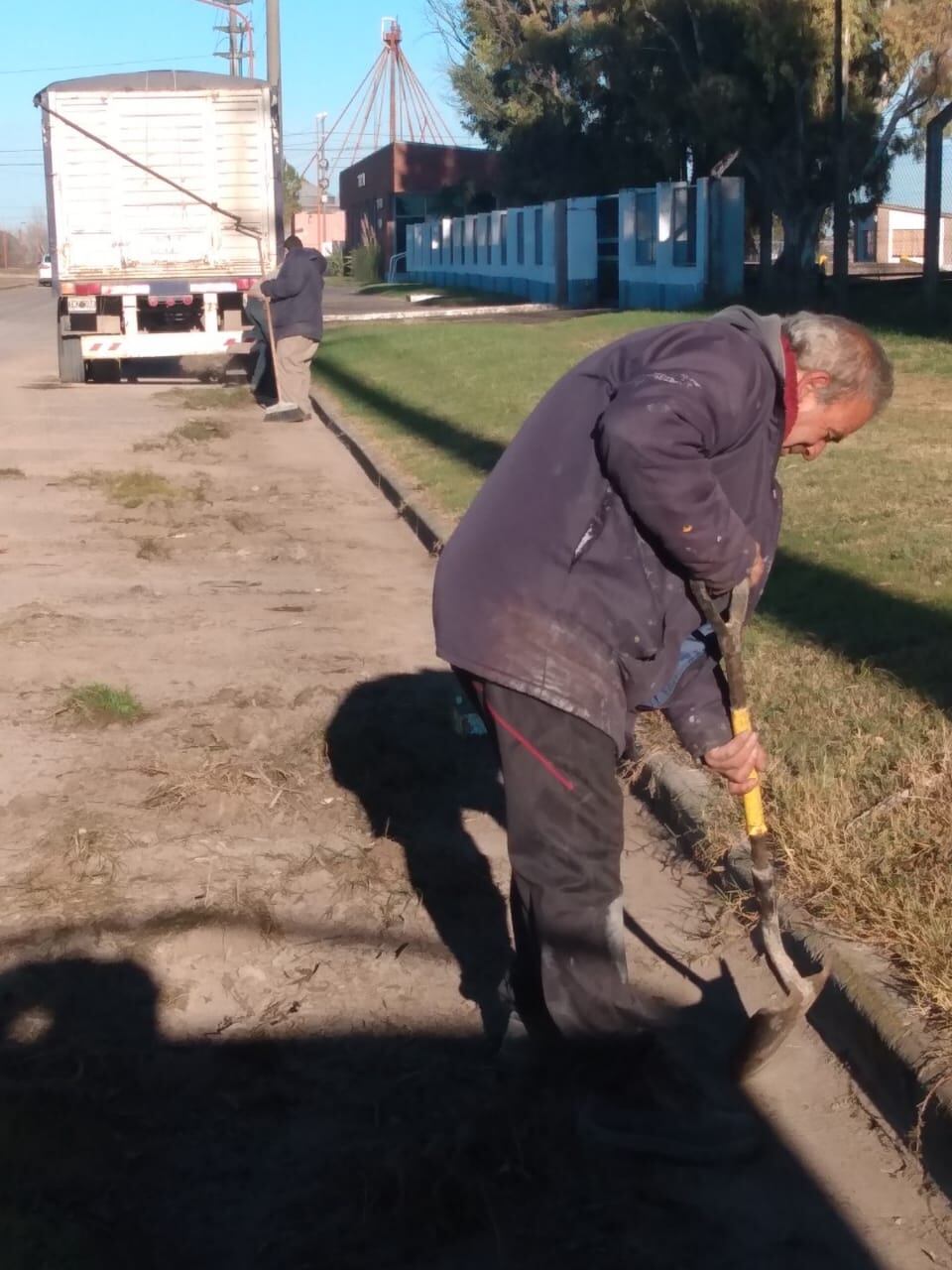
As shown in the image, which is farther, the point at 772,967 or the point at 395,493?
the point at 395,493

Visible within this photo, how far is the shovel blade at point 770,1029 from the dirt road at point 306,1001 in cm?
9

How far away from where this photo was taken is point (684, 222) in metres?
32.5

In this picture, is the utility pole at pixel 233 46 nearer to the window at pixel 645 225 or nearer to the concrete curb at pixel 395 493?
the window at pixel 645 225

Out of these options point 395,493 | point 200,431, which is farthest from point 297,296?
point 395,493

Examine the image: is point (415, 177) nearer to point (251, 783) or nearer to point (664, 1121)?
point (251, 783)

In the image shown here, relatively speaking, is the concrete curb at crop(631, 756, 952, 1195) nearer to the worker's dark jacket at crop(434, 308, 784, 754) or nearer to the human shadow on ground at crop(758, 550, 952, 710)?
the worker's dark jacket at crop(434, 308, 784, 754)

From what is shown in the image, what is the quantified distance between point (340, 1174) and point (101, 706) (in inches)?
136

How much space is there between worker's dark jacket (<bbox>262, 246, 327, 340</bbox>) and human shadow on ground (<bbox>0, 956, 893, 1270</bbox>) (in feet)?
46.2

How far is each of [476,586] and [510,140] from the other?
149 ft

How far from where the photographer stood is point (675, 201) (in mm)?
32719

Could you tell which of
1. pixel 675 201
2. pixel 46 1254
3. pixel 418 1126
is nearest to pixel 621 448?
pixel 418 1126

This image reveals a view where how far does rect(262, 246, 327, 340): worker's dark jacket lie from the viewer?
1739 cm

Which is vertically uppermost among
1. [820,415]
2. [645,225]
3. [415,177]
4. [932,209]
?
[415,177]

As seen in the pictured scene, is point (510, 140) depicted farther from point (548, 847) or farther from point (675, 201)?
point (548, 847)
